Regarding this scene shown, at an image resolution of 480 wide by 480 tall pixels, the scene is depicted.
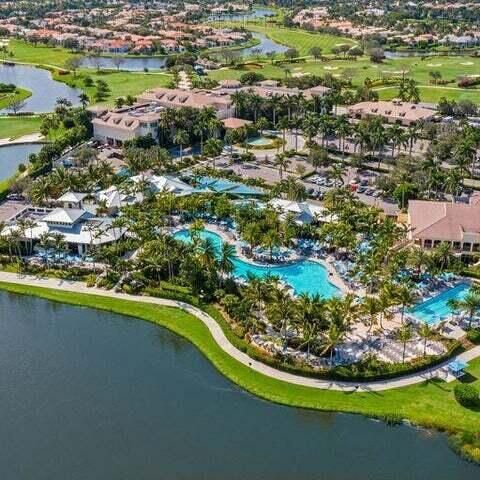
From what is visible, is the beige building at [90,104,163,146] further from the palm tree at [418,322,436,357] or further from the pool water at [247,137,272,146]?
the palm tree at [418,322,436,357]

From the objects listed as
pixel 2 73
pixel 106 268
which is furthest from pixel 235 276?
pixel 2 73

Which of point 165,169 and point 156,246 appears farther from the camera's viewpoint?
point 165,169

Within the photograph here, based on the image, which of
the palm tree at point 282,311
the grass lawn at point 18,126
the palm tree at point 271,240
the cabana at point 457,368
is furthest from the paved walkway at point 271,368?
the grass lawn at point 18,126

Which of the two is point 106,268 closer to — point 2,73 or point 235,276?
point 235,276

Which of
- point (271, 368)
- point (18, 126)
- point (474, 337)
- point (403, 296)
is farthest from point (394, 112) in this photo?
point (271, 368)

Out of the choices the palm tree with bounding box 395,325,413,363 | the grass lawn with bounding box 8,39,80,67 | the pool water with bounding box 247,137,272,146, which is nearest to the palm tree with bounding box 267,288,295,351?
the palm tree with bounding box 395,325,413,363

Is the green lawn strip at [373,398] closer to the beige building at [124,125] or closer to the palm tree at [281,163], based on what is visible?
the palm tree at [281,163]

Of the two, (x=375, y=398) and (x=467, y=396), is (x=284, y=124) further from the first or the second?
(x=467, y=396)
